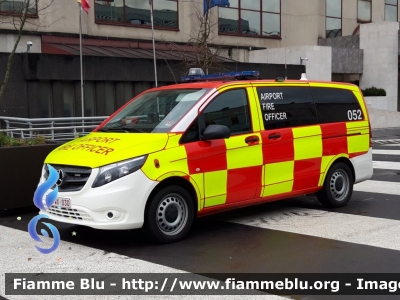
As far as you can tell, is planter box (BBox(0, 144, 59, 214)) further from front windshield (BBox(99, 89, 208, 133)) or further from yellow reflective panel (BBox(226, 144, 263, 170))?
yellow reflective panel (BBox(226, 144, 263, 170))

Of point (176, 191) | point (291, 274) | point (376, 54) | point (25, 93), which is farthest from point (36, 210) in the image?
point (376, 54)

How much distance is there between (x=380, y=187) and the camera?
35.0 ft

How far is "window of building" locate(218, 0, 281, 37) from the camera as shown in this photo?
32.6m

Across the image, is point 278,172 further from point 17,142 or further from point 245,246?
point 17,142

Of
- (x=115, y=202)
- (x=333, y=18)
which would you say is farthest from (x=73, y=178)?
(x=333, y=18)

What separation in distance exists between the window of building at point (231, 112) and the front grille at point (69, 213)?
1812 mm

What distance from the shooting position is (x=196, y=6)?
31.3 metres

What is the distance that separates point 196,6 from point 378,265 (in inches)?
1060

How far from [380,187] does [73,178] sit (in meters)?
6.10

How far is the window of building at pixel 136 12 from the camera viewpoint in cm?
2806

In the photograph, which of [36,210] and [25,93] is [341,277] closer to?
[36,210]

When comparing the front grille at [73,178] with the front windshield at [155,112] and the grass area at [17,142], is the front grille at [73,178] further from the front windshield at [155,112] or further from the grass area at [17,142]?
the grass area at [17,142]

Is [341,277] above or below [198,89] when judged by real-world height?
below

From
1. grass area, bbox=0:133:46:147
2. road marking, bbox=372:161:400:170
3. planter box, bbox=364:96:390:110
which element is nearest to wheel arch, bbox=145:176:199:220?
grass area, bbox=0:133:46:147
